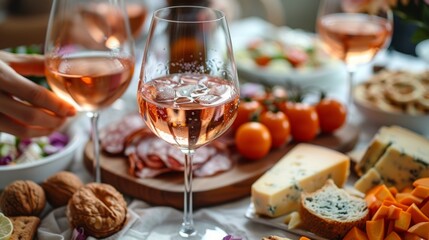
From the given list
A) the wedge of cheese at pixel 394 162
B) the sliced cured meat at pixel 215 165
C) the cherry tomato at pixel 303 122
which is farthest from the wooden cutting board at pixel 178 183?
the wedge of cheese at pixel 394 162

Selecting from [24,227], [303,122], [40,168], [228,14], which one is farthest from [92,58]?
[228,14]

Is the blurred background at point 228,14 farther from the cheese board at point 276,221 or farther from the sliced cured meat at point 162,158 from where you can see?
the cheese board at point 276,221

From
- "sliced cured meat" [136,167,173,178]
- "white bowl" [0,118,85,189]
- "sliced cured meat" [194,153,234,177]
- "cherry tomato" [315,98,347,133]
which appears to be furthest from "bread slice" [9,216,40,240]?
"cherry tomato" [315,98,347,133]

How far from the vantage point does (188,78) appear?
1.08 m

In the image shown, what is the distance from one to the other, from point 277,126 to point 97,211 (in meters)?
0.58

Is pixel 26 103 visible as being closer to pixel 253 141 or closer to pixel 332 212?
pixel 253 141

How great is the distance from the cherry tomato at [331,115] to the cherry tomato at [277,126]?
5.0 inches

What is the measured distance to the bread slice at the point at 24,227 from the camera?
1089 mm

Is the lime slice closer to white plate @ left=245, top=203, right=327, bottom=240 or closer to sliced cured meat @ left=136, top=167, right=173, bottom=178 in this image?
sliced cured meat @ left=136, top=167, right=173, bottom=178

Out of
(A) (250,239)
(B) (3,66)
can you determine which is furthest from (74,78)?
(A) (250,239)

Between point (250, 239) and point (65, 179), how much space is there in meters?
0.42

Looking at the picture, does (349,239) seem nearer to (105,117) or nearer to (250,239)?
(250,239)

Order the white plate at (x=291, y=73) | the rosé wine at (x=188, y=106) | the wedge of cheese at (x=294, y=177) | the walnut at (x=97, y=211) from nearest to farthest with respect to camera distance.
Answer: the rosé wine at (x=188, y=106) < the walnut at (x=97, y=211) < the wedge of cheese at (x=294, y=177) < the white plate at (x=291, y=73)

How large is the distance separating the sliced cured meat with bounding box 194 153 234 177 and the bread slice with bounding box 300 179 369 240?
27 centimetres
